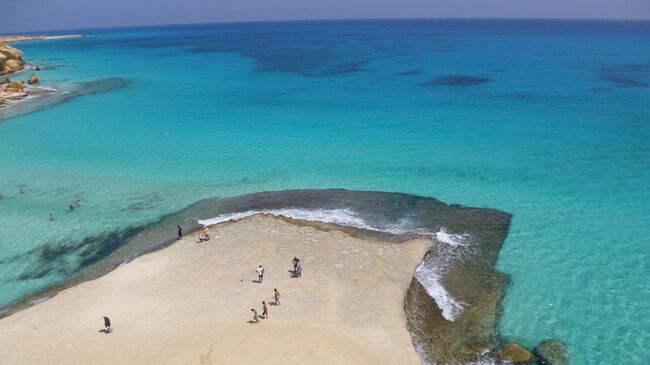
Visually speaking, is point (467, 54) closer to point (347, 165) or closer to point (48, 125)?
point (347, 165)

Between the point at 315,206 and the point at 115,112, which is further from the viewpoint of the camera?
the point at 115,112

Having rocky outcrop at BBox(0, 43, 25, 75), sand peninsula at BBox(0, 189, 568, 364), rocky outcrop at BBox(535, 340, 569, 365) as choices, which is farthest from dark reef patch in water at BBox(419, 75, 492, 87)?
rocky outcrop at BBox(0, 43, 25, 75)

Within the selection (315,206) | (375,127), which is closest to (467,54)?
(375,127)

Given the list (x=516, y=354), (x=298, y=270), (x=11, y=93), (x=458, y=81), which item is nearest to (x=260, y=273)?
(x=298, y=270)

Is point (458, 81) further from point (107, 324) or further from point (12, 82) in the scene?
point (12, 82)

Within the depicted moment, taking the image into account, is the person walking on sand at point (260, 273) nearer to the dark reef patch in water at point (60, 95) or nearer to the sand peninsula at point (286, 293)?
the sand peninsula at point (286, 293)

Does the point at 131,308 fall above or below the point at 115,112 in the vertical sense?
below
